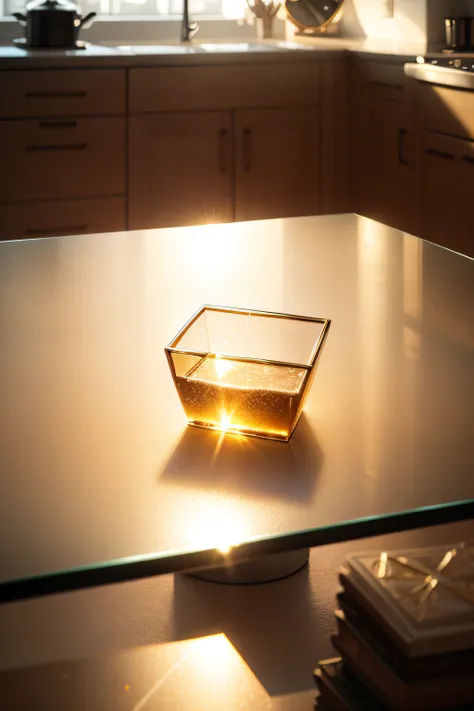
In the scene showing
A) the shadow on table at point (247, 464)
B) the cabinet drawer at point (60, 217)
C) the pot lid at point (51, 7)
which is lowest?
the shadow on table at point (247, 464)

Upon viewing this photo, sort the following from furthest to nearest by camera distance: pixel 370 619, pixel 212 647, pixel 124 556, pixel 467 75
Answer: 1. pixel 467 75
2. pixel 212 647
3. pixel 370 619
4. pixel 124 556

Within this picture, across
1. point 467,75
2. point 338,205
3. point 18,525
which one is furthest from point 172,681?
point 338,205

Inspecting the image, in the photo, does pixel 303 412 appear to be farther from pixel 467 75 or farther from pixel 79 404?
pixel 467 75

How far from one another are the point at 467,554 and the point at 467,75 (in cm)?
218

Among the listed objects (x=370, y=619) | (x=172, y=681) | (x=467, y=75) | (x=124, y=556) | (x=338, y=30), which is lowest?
(x=172, y=681)

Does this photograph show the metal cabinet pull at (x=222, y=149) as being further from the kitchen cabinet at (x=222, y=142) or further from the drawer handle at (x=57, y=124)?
the drawer handle at (x=57, y=124)

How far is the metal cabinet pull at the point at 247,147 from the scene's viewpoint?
144 inches

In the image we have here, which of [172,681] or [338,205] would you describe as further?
[338,205]

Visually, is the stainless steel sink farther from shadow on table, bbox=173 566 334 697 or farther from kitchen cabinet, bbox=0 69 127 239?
shadow on table, bbox=173 566 334 697

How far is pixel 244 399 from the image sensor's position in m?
0.96

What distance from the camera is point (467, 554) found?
99 cm

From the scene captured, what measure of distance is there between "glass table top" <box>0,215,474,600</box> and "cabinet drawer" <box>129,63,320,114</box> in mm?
1971

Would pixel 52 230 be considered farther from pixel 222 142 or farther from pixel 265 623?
pixel 265 623

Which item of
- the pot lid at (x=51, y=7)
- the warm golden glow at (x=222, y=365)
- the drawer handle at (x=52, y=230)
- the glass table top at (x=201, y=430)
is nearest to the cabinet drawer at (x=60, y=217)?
the drawer handle at (x=52, y=230)
